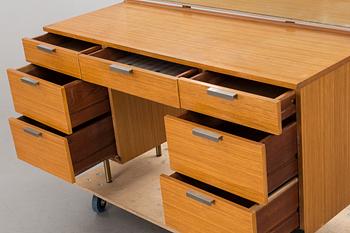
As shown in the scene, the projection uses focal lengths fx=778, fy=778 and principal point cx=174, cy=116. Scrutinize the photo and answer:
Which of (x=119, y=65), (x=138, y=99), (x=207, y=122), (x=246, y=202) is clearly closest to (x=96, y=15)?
(x=138, y=99)

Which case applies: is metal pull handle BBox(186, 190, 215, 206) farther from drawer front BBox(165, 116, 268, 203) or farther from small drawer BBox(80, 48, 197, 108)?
small drawer BBox(80, 48, 197, 108)

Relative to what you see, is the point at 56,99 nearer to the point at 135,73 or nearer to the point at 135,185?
the point at 135,73

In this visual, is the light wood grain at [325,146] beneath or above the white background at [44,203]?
above

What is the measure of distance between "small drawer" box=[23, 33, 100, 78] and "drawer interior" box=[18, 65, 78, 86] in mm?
48

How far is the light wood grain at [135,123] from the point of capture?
9.55ft

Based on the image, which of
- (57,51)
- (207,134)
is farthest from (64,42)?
(207,134)

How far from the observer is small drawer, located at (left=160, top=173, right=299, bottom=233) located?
2184 millimetres

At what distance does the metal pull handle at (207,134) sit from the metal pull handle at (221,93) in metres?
0.11

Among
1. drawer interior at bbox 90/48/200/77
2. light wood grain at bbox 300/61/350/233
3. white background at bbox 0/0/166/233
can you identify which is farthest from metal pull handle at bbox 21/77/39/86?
light wood grain at bbox 300/61/350/233

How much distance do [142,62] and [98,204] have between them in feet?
2.48

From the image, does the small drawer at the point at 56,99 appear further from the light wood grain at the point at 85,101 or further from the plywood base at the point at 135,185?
the plywood base at the point at 135,185

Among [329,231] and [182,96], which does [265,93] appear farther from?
[329,231]

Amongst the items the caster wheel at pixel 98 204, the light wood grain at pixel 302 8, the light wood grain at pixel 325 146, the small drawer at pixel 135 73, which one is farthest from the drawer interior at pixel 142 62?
the caster wheel at pixel 98 204

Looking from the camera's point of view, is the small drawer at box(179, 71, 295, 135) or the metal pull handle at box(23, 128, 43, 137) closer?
the small drawer at box(179, 71, 295, 135)
